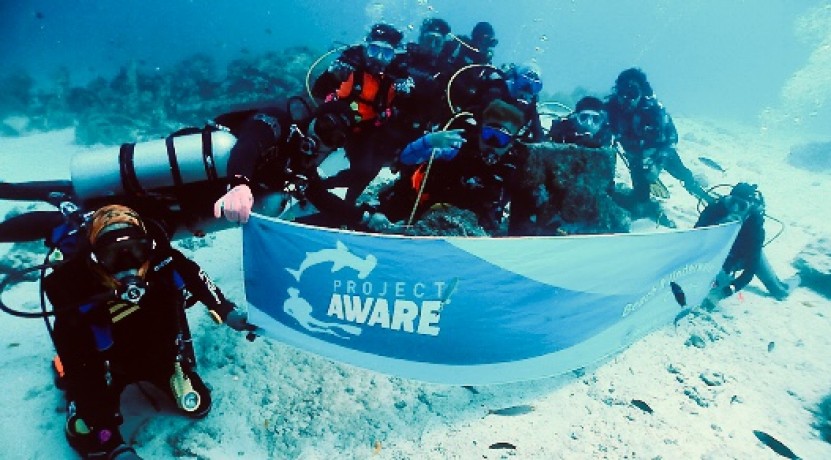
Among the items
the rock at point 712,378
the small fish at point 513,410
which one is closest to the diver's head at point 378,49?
the small fish at point 513,410

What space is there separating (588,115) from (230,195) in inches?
238

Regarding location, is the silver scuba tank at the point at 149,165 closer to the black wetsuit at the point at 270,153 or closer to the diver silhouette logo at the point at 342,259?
the black wetsuit at the point at 270,153

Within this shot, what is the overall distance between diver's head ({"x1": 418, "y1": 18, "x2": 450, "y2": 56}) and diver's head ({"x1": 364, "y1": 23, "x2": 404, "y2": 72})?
8.08 ft

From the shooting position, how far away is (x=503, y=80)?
249 inches

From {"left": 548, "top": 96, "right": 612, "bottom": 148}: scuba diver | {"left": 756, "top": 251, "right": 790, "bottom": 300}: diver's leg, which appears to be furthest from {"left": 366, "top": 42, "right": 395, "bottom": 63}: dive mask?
{"left": 756, "top": 251, "right": 790, "bottom": 300}: diver's leg

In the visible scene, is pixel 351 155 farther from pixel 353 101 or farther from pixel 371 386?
pixel 371 386

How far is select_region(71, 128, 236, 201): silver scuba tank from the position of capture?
3918 millimetres

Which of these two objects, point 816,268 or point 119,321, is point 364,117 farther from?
point 816,268

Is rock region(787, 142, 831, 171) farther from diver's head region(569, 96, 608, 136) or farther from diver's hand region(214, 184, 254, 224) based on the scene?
diver's hand region(214, 184, 254, 224)

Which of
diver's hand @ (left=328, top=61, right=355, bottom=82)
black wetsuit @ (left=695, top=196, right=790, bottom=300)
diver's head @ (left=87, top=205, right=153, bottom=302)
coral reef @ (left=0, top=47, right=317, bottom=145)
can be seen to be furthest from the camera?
coral reef @ (left=0, top=47, right=317, bottom=145)

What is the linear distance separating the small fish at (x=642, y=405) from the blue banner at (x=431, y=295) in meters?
1.07

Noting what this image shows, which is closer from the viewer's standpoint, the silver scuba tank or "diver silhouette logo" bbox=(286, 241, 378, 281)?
"diver silhouette logo" bbox=(286, 241, 378, 281)

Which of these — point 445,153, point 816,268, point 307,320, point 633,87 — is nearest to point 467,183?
point 445,153

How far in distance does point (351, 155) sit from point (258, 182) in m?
2.44
